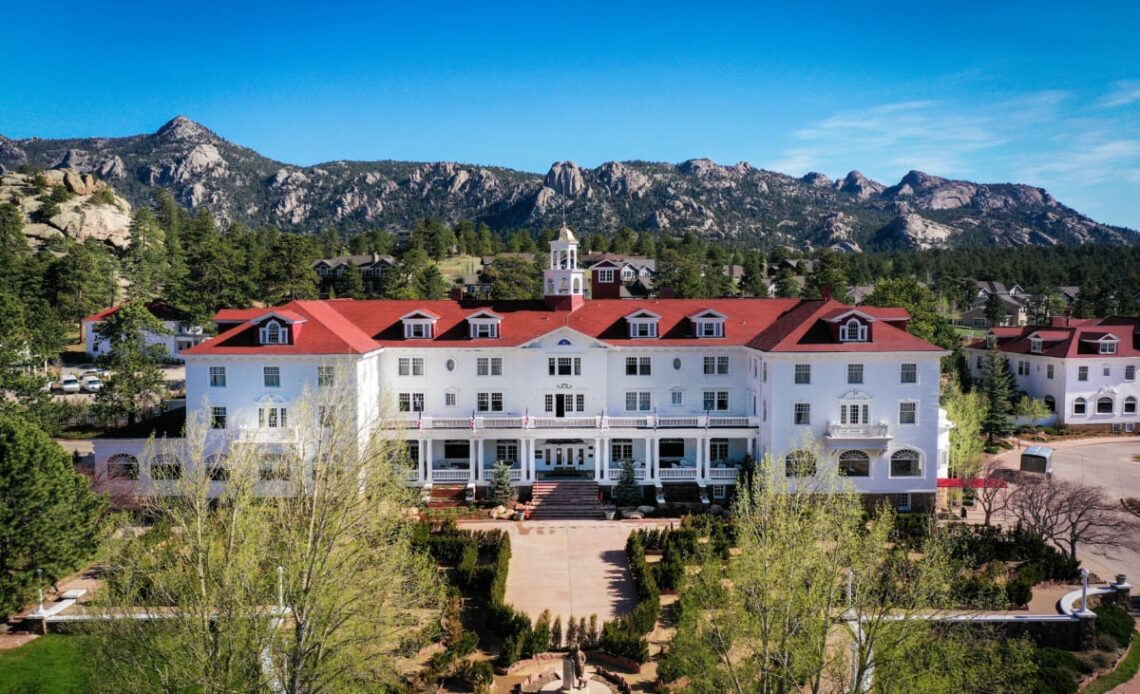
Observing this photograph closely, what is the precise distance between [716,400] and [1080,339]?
42.2 metres

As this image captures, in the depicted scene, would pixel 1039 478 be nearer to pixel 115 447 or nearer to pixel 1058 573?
pixel 1058 573

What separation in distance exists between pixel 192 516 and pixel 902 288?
241ft

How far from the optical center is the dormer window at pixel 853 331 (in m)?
40.2

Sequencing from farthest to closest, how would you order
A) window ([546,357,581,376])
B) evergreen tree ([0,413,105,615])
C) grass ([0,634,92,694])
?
window ([546,357,581,376])
evergreen tree ([0,413,105,615])
grass ([0,634,92,694])

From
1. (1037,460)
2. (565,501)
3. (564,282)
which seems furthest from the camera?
(1037,460)

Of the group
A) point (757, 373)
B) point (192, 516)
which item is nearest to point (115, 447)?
point (192, 516)

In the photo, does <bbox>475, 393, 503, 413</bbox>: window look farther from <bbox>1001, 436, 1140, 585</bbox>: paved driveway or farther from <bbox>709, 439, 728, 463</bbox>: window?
<bbox>1001, 436, 1140, 585</bbox>: paved driveway

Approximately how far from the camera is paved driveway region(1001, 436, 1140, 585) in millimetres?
34156

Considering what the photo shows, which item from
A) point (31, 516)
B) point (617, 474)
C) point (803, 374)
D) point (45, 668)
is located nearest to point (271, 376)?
point (31, 516)

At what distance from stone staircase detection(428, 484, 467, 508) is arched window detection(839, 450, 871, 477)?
69.4ft

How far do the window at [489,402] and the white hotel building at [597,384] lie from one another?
14 cm

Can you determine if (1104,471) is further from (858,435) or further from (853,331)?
(853,331)

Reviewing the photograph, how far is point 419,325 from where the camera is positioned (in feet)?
148

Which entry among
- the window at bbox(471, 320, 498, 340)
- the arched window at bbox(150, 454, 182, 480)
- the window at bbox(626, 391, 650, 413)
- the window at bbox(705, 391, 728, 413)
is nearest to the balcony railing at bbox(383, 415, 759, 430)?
the window at bbox(626, 391, 650, 413)
